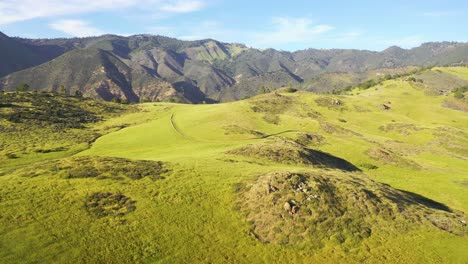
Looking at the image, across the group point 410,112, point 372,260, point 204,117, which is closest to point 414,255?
point 372,260

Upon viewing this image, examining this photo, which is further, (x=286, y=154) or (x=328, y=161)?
(x=328, y=161)

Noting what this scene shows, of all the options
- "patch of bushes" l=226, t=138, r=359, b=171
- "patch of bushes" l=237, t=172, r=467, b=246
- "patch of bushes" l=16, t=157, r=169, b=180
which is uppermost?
"patch of bushes" l=16, t=157, r=169, b=180

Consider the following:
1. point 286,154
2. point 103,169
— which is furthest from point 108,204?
point 286,154

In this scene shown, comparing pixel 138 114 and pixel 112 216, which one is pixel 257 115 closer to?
pixel 138 114

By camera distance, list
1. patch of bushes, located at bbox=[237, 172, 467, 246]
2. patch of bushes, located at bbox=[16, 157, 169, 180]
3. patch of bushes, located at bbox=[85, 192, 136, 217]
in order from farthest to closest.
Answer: patch of bushes, located at bbox=[16, 157, 169, 180] < patch of bushes, located at bbox=[85, 192, 136, 217] < patch of bushes, located at bbox=[237, 172, 467, 246]

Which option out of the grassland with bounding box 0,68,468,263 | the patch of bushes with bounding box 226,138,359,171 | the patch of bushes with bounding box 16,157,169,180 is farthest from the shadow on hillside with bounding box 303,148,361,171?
the patch of bushes with bounding box 16,157,169,180

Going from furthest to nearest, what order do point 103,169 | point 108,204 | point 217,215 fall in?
1. point 103,169
2. point 217,215
3. point 108,204

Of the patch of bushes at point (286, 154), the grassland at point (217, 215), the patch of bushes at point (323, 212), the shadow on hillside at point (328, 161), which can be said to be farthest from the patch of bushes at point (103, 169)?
the shadow on hillside at point (328, 161)

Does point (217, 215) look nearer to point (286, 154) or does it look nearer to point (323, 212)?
point (323, 212)

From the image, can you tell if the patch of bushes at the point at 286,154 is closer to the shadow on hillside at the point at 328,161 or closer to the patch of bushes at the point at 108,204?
the shadow on hillside at the point at 328,161

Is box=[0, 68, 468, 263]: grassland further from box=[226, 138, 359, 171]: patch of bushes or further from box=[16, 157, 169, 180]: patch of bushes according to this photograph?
box=[226, 138, 359, 171]: patch of bushes

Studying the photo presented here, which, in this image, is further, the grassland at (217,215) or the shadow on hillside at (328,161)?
the shadow on hillside at (328,161)
